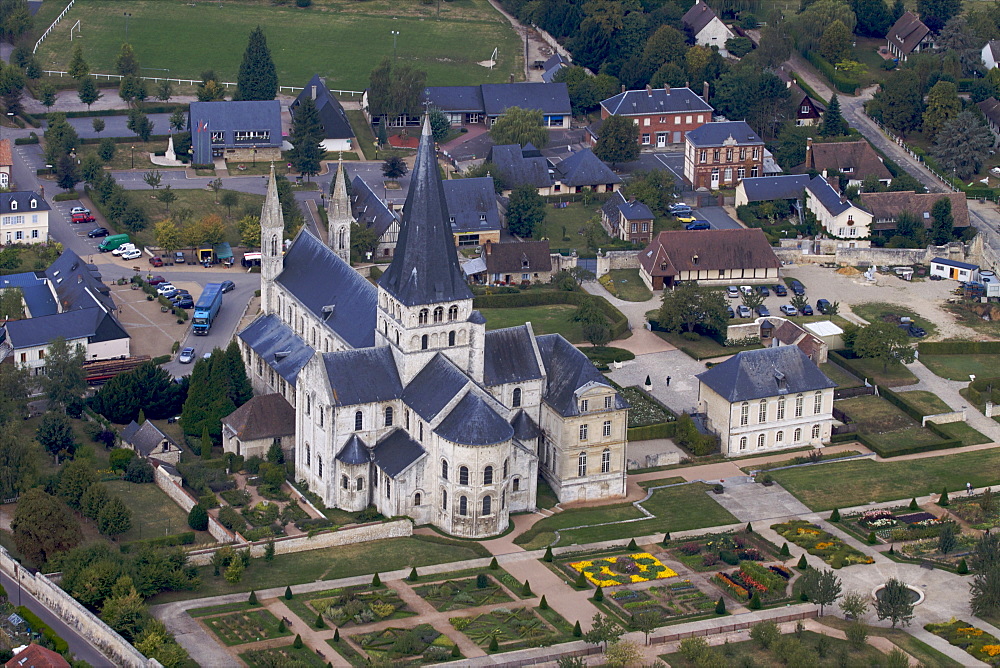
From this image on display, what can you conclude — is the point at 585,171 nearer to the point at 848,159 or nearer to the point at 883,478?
the point at 848,159

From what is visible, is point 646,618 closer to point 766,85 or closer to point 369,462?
point 369,462

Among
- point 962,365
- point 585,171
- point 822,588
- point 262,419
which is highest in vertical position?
A: point 585,171

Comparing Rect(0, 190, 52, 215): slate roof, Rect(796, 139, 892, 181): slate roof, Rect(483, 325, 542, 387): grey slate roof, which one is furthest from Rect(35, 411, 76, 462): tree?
Rect(796, 139, 892, 181): slate roof

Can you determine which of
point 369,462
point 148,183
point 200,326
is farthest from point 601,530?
point 148,183

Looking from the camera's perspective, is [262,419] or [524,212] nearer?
[262,419]

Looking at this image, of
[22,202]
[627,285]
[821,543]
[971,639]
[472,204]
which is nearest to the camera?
[971,639]

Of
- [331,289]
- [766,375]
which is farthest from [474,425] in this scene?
[766,375]

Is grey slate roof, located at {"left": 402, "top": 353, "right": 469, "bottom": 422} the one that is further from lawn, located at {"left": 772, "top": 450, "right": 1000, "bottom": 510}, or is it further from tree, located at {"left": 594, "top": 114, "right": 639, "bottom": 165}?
tree, located at {"left": 594, "top": 114, "right": 639, "bottom": 165}

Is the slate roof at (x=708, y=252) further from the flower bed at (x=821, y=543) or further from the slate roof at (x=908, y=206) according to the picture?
the flower bed at (x=821, y=543)
